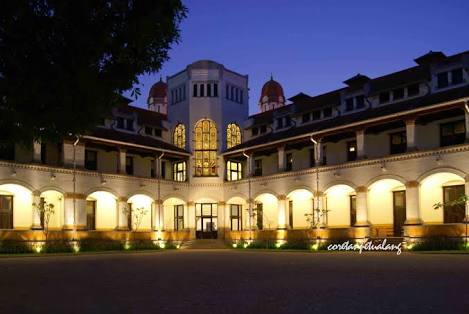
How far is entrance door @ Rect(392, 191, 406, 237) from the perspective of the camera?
39375 mm

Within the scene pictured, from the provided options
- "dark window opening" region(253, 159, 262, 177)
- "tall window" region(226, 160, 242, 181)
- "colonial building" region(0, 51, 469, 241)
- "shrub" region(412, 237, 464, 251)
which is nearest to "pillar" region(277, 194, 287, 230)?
"colonial building" region(0, 51, 469, 241)

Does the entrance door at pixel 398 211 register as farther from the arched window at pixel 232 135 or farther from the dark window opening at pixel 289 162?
the arched window at pixel 232 135

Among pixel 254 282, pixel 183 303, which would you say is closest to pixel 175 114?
pixel 254 282

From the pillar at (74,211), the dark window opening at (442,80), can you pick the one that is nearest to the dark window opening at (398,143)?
the dark window opening at (442,80)

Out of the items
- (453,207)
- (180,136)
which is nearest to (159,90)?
(180,136)

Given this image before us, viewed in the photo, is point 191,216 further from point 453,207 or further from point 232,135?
point 453,207

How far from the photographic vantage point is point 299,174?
143 ft

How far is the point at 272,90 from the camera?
77.7 meters

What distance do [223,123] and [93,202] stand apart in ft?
48.9

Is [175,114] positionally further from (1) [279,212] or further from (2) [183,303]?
(2) [183,303]

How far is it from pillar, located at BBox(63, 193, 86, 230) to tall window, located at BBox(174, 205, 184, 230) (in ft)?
39.7

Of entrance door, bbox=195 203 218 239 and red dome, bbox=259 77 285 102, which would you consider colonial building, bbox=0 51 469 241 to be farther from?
red dome, bbox=259 77 285 102

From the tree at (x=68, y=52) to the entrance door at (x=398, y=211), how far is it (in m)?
30.2

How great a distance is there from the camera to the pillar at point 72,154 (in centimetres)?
4066
